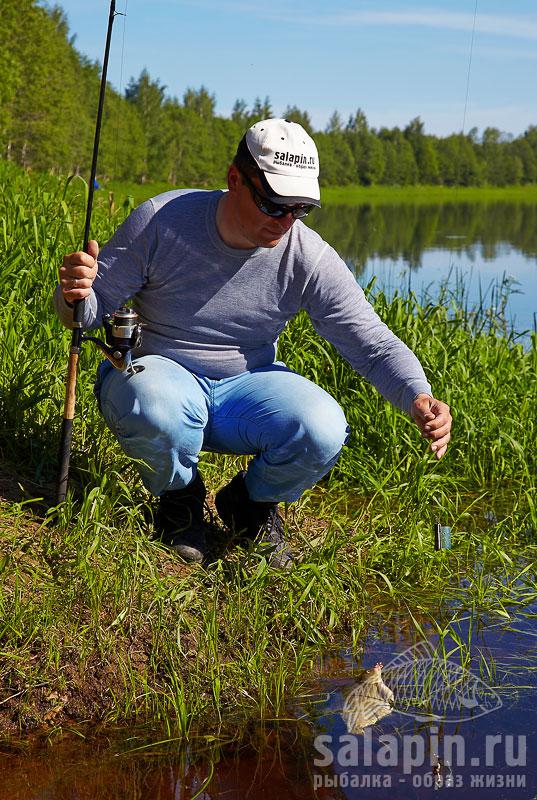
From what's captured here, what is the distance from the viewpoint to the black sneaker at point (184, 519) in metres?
3.62

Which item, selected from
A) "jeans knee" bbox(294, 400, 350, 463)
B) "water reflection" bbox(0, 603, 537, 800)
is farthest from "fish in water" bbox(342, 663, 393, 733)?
"jeans knee" bbox(294, 400, 350, 463)

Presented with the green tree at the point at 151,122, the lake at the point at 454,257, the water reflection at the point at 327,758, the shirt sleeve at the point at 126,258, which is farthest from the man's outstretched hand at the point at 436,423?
the green tree at the point at 151,122

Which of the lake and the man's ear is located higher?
the man's ear

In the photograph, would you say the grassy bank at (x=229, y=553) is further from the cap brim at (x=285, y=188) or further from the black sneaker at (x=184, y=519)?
the cap brim at (x=285, y=188)

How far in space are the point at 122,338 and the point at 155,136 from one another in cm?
7523

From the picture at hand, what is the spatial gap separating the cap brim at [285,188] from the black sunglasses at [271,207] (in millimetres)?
27

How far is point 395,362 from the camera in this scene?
3.52 metres

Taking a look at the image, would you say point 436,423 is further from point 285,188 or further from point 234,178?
point 234,178

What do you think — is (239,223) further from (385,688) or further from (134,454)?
(385,688)

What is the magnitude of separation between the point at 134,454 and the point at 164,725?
2.99 ft

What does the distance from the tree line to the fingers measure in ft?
35.0

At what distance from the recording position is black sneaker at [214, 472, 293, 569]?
12.1 feet

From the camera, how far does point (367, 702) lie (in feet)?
10.1

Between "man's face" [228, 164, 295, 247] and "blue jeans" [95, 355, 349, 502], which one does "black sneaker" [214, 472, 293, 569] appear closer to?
"blue jeans" [95, 355, 349, 502]
